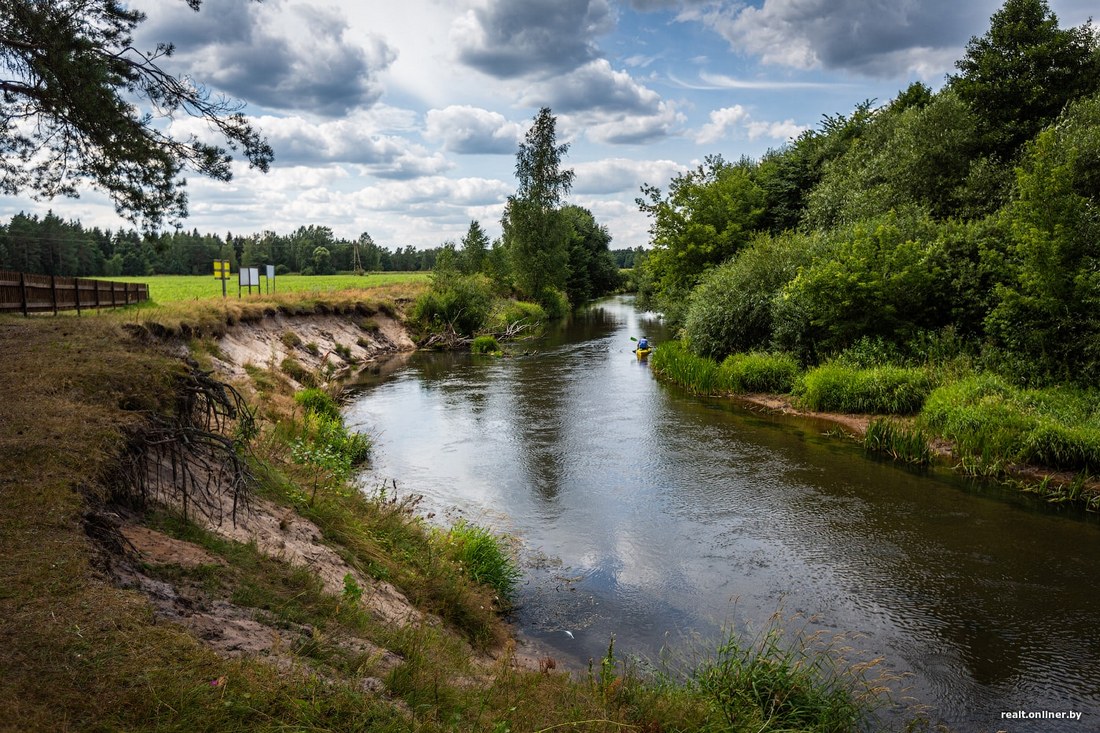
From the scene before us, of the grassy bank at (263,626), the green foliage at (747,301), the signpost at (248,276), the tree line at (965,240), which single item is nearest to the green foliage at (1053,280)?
the tree line at (965,240)

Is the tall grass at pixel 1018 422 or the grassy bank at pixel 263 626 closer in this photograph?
the grassy bank at pixel 263 626

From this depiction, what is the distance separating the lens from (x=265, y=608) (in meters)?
5.29

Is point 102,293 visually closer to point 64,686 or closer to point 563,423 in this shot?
point 563,423

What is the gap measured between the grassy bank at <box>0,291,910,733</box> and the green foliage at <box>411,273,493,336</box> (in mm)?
28456

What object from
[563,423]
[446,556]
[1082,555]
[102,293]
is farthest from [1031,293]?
[102,293]

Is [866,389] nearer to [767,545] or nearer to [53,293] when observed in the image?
[767,545]

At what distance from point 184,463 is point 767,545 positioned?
27.5 ft

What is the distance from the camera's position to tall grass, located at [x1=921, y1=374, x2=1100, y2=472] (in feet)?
42.6

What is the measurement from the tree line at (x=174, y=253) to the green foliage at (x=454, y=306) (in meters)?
20.6

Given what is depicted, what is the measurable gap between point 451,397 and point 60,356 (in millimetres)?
14309

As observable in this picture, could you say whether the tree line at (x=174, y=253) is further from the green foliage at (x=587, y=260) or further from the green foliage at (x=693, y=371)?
the green foliage at (x=693, y=371)

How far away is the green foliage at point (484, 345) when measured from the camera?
112 ft

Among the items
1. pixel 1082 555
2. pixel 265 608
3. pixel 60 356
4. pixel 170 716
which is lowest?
pixel 1082 555

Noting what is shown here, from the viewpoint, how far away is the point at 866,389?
59.2 ft
